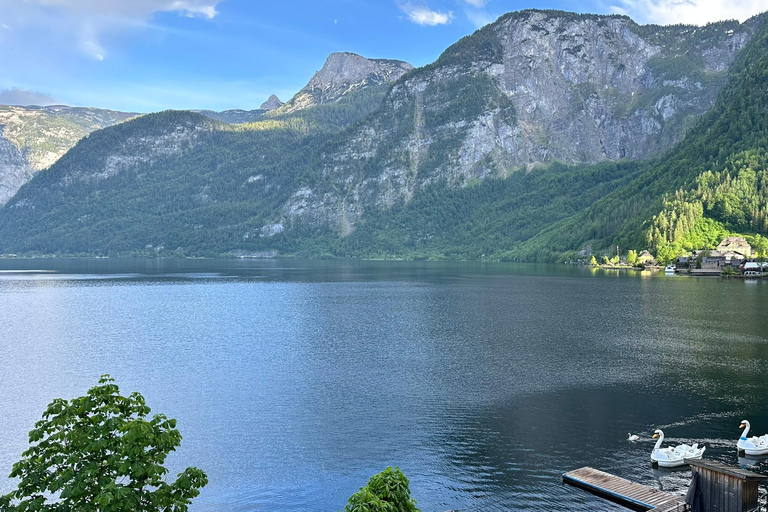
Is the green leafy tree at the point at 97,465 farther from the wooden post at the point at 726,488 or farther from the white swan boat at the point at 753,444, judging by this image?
the white swan boat at the point at 753,444

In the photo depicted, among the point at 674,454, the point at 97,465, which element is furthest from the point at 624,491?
the point at 97,465

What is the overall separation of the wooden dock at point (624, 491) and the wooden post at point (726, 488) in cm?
139

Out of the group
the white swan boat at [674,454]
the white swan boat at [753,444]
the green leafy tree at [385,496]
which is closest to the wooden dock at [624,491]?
the white swan boat at [674,454]

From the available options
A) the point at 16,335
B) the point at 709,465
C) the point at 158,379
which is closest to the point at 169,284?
the point at 16,335

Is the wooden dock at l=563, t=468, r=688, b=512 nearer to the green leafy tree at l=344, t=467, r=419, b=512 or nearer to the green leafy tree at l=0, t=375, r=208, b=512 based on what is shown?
A: the green leafy tree at l=344, t=467, r=419, b=512

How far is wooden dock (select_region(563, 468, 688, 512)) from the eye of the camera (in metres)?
32.4

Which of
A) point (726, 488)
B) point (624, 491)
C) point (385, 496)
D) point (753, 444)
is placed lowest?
point (624, 491)

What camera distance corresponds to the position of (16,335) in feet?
300

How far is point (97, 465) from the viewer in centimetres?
2197

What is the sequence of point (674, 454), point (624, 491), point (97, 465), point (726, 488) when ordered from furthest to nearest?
point (674, 454)
point (624, 491)
point (726, 488)
point (97, 465)

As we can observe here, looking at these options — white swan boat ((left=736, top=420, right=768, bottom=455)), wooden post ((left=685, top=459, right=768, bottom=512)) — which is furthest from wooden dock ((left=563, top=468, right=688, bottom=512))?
white swan boat ((left=736, top=420, right=768, bottom=455))

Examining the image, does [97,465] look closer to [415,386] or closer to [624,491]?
[624,491]

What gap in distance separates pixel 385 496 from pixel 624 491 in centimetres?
1982

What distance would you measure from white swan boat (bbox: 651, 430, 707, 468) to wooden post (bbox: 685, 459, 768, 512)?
5.42 metres
